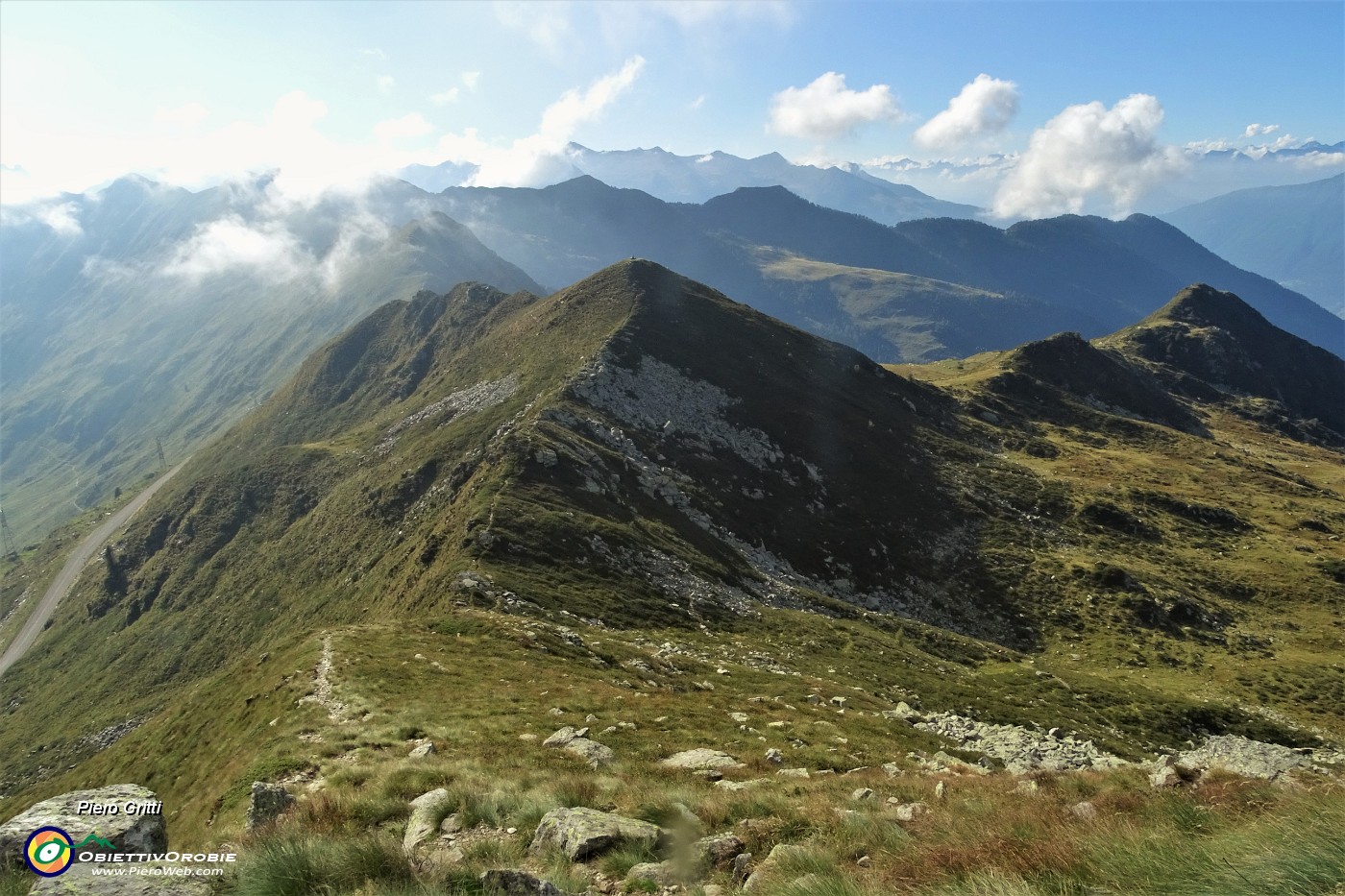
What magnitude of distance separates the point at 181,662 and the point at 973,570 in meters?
102

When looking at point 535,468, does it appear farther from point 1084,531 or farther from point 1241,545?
point 1241,545

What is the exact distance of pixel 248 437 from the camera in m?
166

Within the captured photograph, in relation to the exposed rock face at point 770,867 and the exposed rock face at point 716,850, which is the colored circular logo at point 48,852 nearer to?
the exposed rock face at point 716,850

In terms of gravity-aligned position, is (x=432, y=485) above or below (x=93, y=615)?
above

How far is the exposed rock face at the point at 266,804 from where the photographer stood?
1324 centimetres

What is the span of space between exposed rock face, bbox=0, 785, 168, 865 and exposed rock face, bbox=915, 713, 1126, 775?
1237 inches

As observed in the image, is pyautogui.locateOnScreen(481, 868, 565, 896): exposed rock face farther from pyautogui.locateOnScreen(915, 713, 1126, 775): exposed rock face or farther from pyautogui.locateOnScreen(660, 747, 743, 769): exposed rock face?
pyautogui.locateOnScreen(915, 713, 1126, 775): exposed rock face

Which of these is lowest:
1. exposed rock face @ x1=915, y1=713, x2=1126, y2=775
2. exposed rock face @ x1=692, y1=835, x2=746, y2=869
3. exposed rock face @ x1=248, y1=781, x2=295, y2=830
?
exposed rock face @ x1=915, y1=713, x2=1126, y2=775

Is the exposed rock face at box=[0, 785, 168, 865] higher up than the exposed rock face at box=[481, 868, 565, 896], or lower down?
lower down

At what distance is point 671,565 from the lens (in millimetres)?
57500

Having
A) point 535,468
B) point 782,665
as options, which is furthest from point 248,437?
point 782,665

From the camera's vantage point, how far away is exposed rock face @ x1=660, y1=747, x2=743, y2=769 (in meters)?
19.0

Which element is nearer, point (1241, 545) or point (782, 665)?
point (782, 665)

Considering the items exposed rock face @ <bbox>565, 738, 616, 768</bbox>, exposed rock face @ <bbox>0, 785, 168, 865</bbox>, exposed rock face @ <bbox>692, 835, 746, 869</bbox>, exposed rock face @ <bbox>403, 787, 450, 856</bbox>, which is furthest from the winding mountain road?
exposed rock face @ <bbox>692, 835, 746, 869</bbox>
